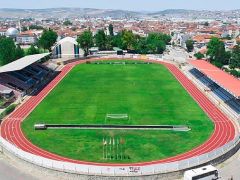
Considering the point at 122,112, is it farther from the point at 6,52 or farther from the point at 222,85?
the point at 6,52

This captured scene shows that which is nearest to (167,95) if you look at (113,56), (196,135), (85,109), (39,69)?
(85,109)

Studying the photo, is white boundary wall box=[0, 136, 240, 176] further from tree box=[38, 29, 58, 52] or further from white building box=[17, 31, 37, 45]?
white building box=[17, 31, 37, 45]

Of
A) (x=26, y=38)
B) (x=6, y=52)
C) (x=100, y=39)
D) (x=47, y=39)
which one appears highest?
(x=47, y=39)

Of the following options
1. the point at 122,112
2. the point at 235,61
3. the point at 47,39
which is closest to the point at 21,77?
the point at 122,112

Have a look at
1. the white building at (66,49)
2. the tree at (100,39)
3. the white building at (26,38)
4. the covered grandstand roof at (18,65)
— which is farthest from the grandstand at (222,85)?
the white building at (26,38)

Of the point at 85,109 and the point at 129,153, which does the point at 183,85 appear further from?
the point at 129,153

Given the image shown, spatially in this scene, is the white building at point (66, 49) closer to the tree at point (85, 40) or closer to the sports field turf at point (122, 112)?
the tree at point (85, 40)
